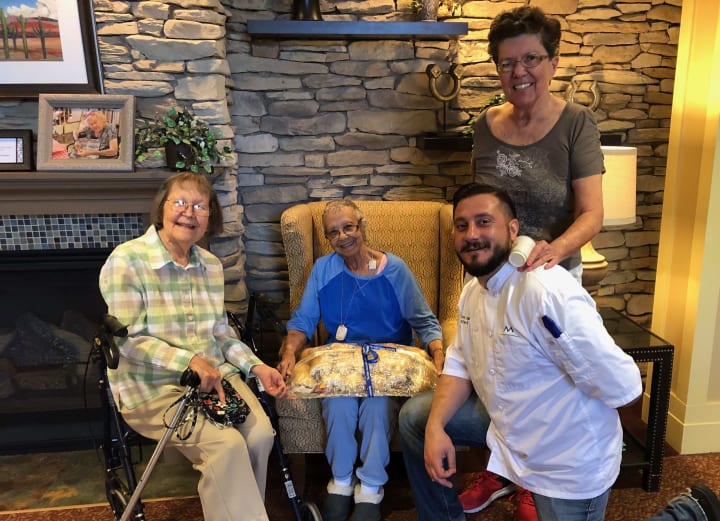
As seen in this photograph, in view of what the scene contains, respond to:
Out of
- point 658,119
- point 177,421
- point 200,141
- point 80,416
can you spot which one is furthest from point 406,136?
point 80,416

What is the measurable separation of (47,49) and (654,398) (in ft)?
9.02

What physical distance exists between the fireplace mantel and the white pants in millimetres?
947

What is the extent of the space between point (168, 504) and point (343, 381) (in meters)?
0.89

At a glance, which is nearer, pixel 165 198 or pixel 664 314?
pixel 165 198

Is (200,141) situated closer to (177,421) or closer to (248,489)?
(177,421)

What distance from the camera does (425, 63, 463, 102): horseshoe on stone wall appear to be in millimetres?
2732

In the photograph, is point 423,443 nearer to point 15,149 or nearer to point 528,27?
point 528,27

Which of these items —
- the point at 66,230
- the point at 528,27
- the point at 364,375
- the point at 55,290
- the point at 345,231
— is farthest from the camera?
the point at 55,290

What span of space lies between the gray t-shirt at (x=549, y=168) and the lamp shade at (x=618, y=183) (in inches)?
23.3

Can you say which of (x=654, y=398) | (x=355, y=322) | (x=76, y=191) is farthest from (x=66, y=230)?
(x=654, y=398)

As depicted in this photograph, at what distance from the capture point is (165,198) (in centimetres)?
193

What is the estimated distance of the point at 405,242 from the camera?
105 inches

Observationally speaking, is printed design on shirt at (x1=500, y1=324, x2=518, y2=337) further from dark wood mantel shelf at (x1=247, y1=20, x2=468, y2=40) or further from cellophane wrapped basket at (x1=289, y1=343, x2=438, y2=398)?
dark wood mantel shelf at (x1=247, y1=20, x2=468, y2=40)

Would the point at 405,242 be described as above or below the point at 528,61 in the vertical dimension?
below
